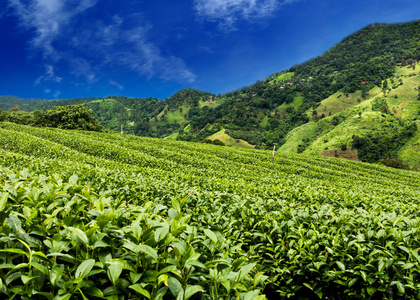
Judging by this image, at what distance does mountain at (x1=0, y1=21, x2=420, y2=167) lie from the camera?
3460 inches

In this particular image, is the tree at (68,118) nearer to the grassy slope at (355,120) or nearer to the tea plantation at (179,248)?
the tea plantation at (179,248)

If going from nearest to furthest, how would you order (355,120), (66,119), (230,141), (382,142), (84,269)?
1. (84,269)
2. (66,119)
3. (382,142)
4. (355,120)
5. (230,141)

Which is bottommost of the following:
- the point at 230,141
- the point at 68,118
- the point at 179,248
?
the point at 179,248

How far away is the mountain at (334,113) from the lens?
87.9 metres

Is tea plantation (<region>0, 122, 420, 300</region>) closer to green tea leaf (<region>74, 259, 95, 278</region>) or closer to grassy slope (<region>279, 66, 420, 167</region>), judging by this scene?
green tea leaf (<region>74, 259, 95, 278</region>)

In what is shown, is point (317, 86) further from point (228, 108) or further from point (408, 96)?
point (228, 108)

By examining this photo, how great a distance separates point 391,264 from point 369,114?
407 ft

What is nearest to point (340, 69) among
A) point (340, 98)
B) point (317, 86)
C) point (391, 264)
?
point (317, 86)

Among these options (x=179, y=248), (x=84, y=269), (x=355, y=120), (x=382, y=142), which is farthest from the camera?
(x=355, y=120)

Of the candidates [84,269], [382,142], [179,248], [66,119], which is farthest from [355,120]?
[84,269]

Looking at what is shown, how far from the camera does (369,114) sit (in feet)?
330

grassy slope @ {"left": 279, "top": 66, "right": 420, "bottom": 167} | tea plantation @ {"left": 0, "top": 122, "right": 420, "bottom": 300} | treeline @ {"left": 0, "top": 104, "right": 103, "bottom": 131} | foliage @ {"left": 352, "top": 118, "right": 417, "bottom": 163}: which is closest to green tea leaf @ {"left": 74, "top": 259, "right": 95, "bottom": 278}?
tea plantation @ {"left": 0, "top": 122, "right": 420, "bottom": 300}

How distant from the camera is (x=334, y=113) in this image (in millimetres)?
127500

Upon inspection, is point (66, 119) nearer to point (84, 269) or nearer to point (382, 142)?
point (84, 269)
